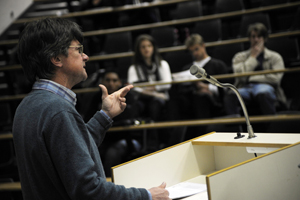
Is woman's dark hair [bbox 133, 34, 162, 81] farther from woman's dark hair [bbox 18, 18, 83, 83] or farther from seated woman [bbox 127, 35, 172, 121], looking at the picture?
woman's dark hair [bbox 18, 18, 83, 83]

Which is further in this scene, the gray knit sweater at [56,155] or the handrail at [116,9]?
the handrail at [116,9]

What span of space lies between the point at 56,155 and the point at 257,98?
2.19 m

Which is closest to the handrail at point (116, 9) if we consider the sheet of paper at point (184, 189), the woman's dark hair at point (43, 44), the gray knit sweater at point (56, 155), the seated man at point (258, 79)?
the seated man at point (258, 79)

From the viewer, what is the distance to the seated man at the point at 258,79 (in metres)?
2.79

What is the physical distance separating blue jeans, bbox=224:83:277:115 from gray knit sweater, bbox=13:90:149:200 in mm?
1994

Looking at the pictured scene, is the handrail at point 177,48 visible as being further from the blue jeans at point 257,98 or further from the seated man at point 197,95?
the blue jeans at point 257,98

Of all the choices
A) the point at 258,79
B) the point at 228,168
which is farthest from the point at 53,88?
the point at 258,79

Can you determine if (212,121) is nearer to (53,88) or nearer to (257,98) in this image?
(257,98)

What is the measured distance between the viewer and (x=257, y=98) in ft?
9.27

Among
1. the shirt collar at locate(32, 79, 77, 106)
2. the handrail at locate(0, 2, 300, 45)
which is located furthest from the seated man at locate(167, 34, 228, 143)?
the shirt collar at locate(32, 79, 77, 106)

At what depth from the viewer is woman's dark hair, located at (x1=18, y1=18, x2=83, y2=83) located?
0.99 m

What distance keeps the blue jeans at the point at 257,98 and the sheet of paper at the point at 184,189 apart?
151 centimetres

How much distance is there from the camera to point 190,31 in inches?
160

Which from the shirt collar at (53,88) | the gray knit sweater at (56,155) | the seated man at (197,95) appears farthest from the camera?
the seated man at (197,95)
